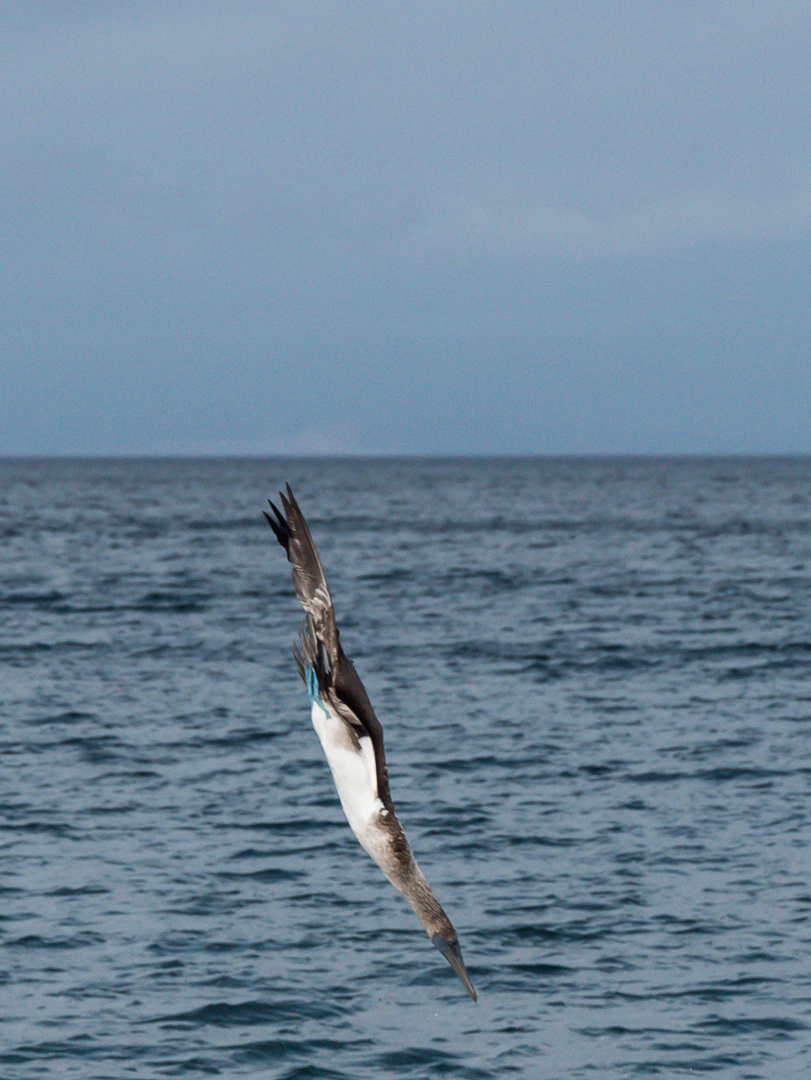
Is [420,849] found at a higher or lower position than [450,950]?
lower

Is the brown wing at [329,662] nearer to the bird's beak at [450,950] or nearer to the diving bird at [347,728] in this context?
the diving bird at [347,728]

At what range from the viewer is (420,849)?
58.7 ft

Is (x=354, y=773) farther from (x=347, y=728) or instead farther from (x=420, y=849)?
(x=420, y=849)

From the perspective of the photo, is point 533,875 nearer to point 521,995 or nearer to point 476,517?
point 521,995

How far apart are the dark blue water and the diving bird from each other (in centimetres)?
446

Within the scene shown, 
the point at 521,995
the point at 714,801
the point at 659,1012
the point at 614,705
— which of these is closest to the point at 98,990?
the point at 521,995

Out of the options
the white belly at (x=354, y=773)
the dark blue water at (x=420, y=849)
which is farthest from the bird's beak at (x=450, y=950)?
the dark blue water at (x=420, y=849)

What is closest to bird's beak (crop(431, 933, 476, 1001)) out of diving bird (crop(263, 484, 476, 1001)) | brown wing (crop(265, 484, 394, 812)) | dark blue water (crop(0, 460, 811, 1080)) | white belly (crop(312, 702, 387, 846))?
diving bird (crop(263, 484, 476, 1001))

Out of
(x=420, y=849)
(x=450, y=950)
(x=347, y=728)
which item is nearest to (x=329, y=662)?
(x=347, y=728)

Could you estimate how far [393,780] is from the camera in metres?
21.1

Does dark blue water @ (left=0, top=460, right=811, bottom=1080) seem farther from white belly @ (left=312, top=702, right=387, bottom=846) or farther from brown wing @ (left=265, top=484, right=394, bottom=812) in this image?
brown wing @ (left=265, top=484, right=394, bottom=812)

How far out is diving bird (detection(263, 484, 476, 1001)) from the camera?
7.75m

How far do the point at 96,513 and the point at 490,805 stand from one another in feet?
272

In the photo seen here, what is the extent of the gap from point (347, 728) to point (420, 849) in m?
10.4
